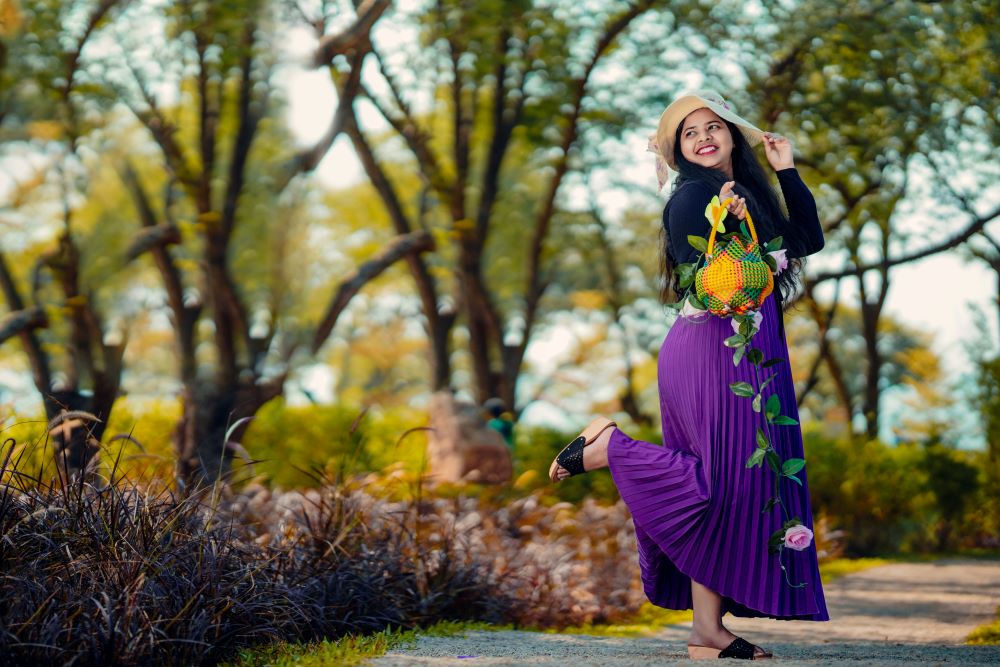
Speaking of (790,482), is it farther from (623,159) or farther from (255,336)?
(623,159)

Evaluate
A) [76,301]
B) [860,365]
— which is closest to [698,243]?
[76,301]

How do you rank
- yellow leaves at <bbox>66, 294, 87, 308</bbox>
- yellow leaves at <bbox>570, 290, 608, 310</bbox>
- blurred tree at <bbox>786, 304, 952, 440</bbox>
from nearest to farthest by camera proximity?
yellow leaves at <bbox>66, 294, 87, 308</bbox> → yellow leaves at <bbox>570, 290, 608, 310</bbox> → blurred tree at <bbox>786, 304, 952, 440</bbox>

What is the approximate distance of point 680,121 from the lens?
475 centimetres

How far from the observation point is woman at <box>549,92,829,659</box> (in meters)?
4.30

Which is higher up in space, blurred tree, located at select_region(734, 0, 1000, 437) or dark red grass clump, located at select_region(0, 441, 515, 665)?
blurred tree, located at select_region(734, 0, 1000, 437)

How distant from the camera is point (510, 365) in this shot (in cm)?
1711

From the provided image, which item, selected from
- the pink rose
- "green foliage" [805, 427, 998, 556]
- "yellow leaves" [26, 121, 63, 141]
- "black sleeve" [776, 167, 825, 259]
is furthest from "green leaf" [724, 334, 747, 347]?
"yellow leaves" [26, 121, 63, 141]

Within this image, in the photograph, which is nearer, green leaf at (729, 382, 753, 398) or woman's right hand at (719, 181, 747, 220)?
green leaf at (729, 382, 753, 398)

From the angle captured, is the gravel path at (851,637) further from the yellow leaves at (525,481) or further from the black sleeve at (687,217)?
the yellow leaves at (525,481)

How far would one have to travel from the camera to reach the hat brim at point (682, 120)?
466 cm

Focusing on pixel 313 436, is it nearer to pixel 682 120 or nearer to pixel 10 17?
pixel 10 17

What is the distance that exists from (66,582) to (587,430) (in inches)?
85.6

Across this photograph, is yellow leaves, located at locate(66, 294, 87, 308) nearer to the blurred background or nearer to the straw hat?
the blurred background

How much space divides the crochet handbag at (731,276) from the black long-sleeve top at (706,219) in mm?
137
